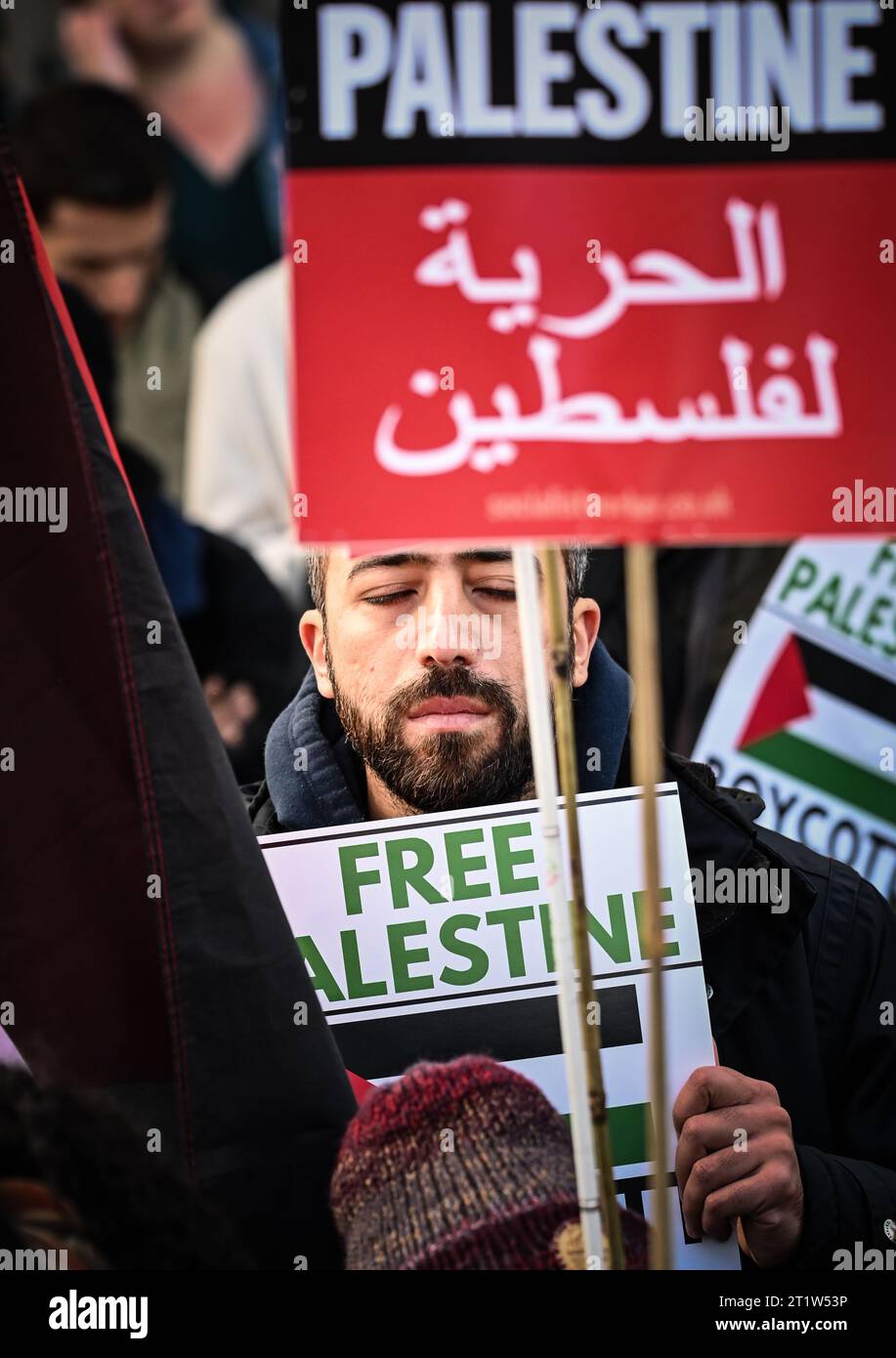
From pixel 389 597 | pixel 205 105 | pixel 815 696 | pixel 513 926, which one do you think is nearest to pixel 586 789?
pixel 513 926

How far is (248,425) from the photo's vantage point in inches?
140

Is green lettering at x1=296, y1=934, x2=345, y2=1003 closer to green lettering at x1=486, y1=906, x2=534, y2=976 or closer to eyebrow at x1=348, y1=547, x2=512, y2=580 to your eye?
green lettering at x1=486, y1=906, x2=534, y2=976

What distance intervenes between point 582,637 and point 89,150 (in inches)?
54.1

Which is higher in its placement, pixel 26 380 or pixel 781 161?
pixel 781 161

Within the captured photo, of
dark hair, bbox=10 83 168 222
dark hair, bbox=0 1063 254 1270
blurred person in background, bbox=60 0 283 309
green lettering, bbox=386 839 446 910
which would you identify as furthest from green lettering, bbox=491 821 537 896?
dark hair, bbox=10 83 168 222

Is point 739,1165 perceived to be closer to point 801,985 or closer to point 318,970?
point 801,985

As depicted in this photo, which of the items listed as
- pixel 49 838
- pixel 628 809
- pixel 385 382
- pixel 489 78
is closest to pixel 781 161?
pixel 489 78

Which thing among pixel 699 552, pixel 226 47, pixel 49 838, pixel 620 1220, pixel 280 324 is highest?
pixel 226 47

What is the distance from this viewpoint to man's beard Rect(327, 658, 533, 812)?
315cm

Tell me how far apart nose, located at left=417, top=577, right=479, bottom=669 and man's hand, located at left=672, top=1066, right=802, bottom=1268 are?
0.85 meters

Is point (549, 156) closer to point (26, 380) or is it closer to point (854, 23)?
point (854, 23)

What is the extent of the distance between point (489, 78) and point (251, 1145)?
1.94 m

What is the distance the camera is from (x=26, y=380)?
10.0 ft

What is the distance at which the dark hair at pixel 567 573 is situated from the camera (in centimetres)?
320
